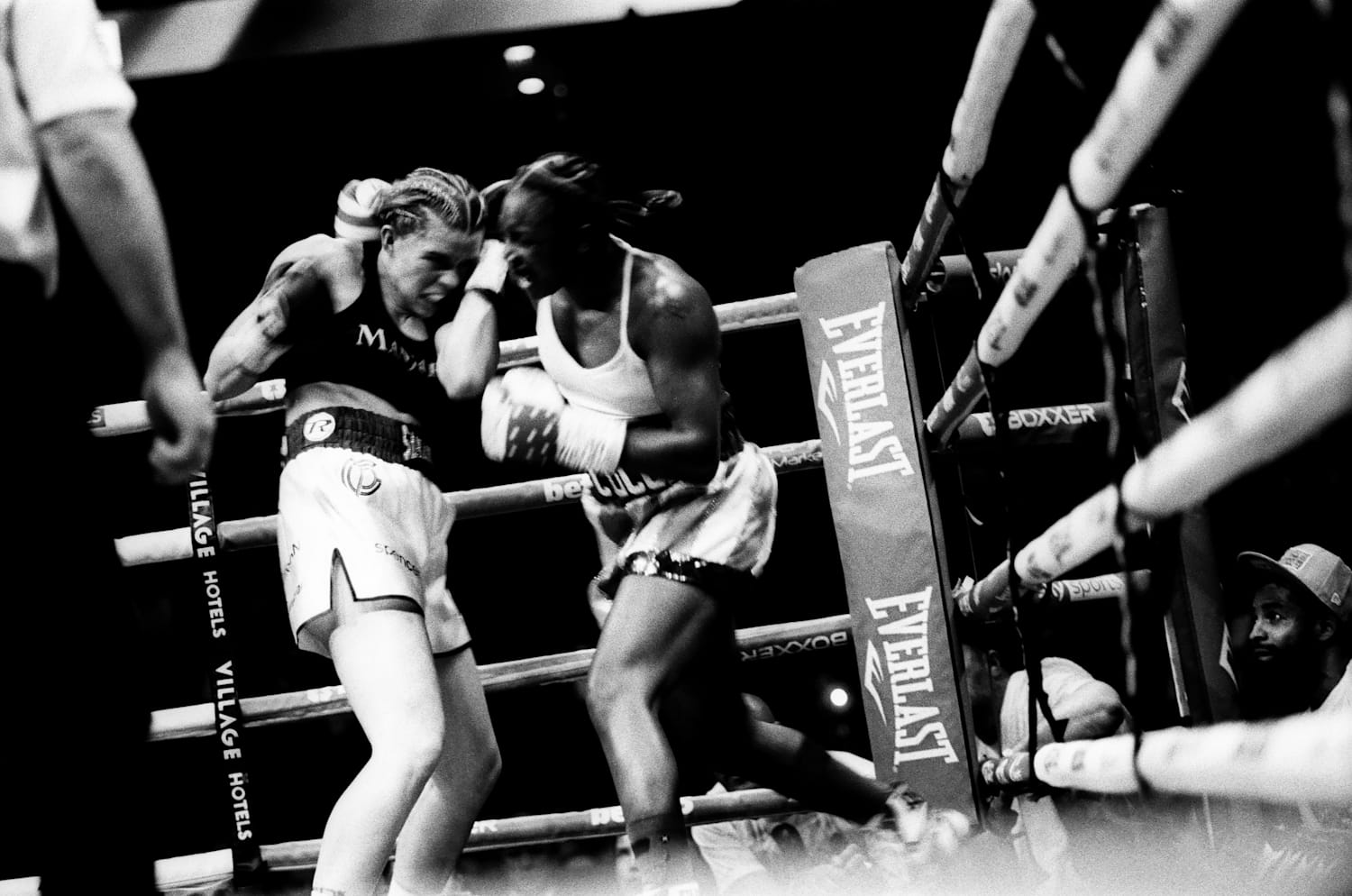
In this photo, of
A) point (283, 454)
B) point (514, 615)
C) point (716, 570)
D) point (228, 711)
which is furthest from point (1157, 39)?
point (514, 615)

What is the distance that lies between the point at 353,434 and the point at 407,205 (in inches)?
16.6

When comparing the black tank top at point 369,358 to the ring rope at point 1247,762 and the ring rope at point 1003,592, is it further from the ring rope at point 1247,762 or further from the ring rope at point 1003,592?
the ring rope at point 1247,762

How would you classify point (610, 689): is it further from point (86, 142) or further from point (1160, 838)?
point (86, 142)

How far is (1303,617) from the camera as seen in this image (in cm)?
257

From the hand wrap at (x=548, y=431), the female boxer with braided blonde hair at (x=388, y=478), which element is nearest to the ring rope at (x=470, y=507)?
the female boxer with braided blonde hair at (x=388, y=478)

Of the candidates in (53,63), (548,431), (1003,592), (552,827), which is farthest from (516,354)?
(53,63)

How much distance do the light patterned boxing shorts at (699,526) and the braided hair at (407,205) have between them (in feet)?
1.76

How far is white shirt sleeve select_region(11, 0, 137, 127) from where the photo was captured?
106 centimetres

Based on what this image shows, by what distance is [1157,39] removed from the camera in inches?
33.2

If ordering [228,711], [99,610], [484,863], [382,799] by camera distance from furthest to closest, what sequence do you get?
[484,863], [228,711], [382,799], [99,610]

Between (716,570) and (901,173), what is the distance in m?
2.35

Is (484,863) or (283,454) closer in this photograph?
(283,454)

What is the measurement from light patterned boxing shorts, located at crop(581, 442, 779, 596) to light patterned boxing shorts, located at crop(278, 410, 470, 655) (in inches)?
11.4

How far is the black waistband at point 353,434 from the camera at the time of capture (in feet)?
6.59
